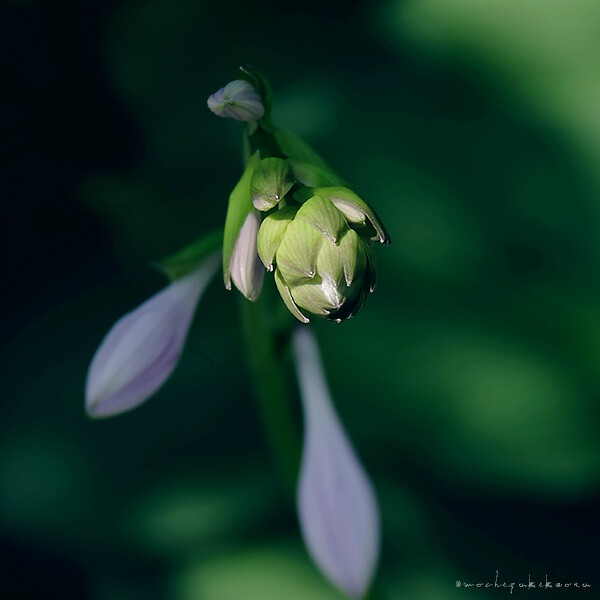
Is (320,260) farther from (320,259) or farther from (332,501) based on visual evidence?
(332,501)

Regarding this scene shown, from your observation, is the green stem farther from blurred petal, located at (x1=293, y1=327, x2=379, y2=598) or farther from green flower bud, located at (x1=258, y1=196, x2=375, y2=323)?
green flower bud, located at (x1=258, y1=196, x2=375, y2=323)

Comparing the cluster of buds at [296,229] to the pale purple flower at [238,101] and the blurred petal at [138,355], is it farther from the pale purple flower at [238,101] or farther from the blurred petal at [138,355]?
the blurred petal at [138,355]

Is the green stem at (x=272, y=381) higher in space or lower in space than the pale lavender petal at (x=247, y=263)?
higher

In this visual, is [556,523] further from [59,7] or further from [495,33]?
[59,7]

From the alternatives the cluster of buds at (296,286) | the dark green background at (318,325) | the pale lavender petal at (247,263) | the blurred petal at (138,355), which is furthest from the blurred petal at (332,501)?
the dark green background at (318,325)

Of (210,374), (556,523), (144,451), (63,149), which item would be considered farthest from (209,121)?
(556,523)

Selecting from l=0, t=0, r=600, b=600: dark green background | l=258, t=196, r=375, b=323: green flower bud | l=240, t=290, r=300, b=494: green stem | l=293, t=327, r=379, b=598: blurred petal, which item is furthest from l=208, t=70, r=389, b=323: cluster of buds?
l=0, t=0, r=600, b=600: dark green background

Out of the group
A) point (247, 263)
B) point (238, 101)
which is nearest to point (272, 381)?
point (247, 263)

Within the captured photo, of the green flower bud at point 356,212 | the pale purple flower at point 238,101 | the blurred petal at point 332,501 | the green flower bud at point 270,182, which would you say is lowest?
the blurred petal at point 332,501
